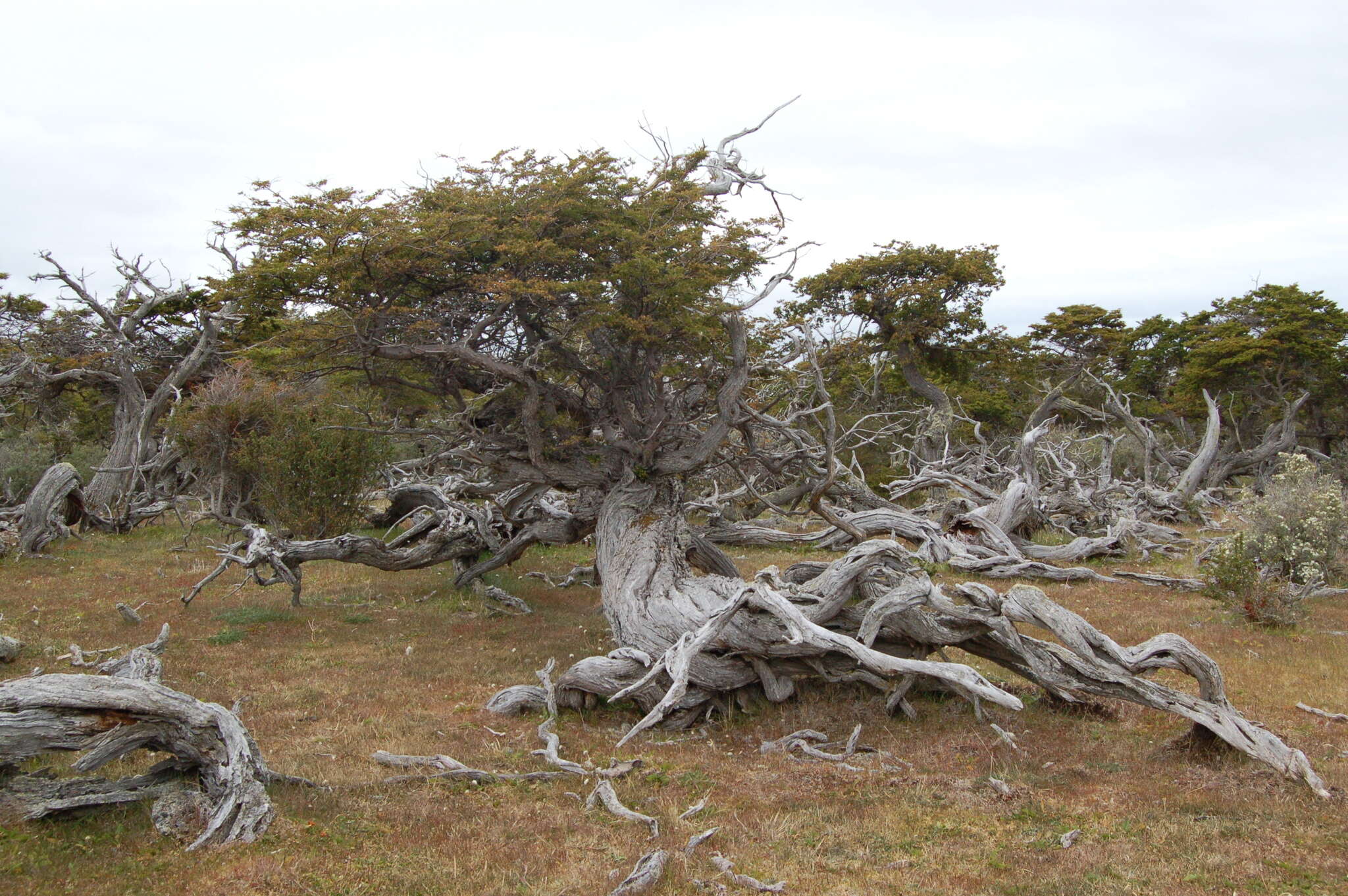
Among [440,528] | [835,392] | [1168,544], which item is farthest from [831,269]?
[440,528]

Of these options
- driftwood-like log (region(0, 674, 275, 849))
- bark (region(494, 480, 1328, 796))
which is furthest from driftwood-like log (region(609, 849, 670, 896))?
driftwood-like log (region(0, 674, 275, 849))

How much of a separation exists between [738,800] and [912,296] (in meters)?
24.9

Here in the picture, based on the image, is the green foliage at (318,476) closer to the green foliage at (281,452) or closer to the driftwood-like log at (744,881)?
the green foliage at (281,452)

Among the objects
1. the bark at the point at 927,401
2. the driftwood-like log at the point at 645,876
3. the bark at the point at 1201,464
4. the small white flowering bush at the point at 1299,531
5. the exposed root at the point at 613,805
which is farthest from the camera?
the bark at the point at 927,401

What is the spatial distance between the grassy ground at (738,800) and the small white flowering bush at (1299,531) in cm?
253

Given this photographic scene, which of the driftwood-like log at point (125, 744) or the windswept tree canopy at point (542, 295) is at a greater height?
the windswept tree canopy at point (542, 295)

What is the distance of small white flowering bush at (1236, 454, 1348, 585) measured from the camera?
13266 millimetres

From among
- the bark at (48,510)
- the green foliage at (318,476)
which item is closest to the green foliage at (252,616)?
the green foliage at (318,476)

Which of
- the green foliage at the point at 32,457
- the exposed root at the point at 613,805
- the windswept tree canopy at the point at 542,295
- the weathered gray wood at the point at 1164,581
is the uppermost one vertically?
the windswept tree canopy at the point at 542,295

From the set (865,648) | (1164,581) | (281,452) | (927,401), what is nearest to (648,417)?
(865,648)

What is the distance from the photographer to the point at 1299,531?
13570 mm

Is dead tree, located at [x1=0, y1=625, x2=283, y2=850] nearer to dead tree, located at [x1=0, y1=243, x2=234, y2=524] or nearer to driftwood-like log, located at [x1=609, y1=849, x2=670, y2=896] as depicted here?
driftwood-like log, located at [x1=609, y1=849, x2=670, y2=896]

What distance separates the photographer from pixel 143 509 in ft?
72.4

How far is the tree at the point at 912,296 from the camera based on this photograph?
28625mm
